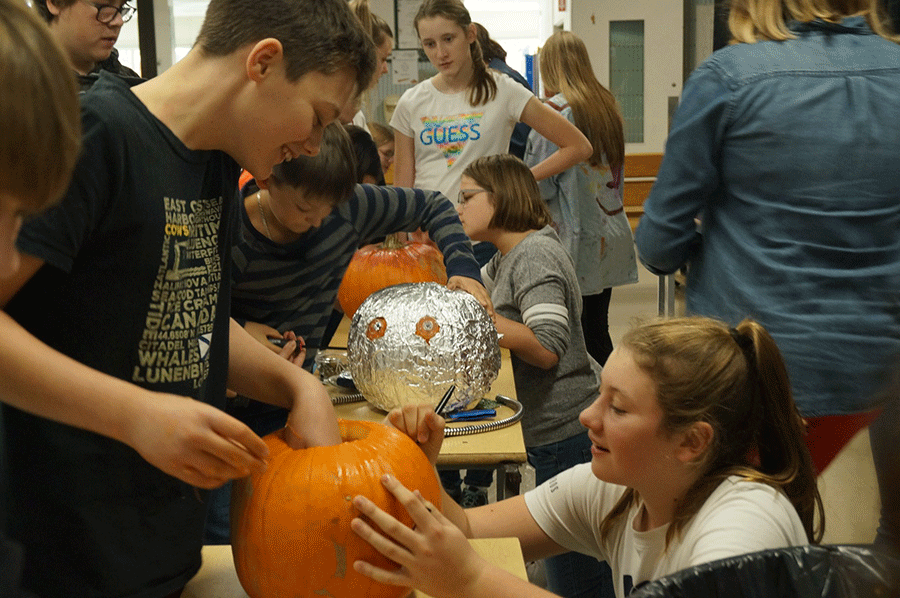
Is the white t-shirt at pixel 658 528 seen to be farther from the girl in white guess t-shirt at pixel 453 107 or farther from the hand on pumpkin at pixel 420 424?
the girl in white guess t-shirt at pixel 453 107

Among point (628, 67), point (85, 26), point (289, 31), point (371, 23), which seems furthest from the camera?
point (628, 67)

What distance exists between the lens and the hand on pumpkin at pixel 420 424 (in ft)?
4.52

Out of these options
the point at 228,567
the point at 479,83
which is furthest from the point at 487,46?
the point at 228,567

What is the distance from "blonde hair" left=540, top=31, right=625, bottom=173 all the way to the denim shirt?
2422 mm

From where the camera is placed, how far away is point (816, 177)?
1569 mm

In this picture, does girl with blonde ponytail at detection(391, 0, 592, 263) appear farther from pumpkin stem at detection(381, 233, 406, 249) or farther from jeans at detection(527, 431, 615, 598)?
jeans at detection(527, 431, 615, 598)

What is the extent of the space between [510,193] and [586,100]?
150 centimetres

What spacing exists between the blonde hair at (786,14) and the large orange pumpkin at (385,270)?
130 centimetres

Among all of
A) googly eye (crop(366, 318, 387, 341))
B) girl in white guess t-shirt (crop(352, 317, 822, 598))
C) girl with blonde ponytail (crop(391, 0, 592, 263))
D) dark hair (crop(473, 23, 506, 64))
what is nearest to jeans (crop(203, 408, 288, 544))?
googly eye (crop(366, 318, 387, 341))

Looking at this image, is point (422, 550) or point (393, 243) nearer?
point (422, 550)

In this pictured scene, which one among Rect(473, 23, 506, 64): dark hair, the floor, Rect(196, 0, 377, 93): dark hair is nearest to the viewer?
the floor

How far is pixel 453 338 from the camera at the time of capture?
1.88 metres

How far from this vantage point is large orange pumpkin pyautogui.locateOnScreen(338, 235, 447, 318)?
2732 millimetres

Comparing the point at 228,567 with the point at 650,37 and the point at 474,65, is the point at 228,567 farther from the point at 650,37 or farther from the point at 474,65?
the point at 650,37
